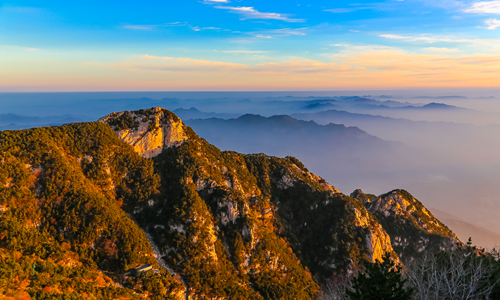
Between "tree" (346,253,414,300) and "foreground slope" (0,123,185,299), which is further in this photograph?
"foreground slope" (0,123,185,299)

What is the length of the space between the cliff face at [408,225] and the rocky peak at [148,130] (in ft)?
290

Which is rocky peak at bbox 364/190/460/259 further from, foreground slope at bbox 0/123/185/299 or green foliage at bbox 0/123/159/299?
green foliage at bbox 0/123/159/299

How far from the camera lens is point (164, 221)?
Result: 7169 cm

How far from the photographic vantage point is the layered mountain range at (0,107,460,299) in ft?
177

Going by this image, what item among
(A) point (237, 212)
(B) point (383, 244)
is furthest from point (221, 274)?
(B) point (383, 244)

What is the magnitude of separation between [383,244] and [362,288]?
227 feet

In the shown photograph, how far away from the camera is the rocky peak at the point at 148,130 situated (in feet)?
291

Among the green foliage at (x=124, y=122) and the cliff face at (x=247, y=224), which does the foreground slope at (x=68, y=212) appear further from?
the green foliage at (x=124, y=122)

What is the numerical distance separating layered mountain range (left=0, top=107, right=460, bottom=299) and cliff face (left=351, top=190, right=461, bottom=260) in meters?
0.60

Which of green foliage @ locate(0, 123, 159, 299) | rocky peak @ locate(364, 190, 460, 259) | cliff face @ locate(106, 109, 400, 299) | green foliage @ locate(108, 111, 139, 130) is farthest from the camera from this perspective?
rocky peak @ locate(364, 190, 460, 259)

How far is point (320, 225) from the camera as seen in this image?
94.8 meters

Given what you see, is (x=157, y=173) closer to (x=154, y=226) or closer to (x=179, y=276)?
(x=154, y=226)

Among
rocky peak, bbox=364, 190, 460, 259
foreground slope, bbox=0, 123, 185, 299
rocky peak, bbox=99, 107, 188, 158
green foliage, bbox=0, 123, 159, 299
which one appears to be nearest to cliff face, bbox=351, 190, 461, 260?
rocky peak, bbox=364, 190, 460, 259

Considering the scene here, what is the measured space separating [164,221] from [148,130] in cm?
3318
